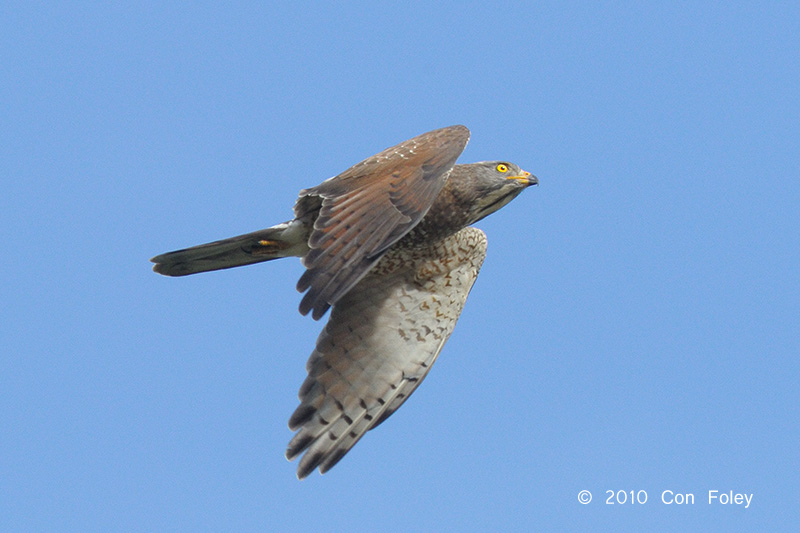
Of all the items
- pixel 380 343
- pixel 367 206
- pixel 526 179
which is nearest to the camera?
pixel 367 206

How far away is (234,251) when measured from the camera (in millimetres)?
8977

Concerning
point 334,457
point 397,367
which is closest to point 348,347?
point 397,367

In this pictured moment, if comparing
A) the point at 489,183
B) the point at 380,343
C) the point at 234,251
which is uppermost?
the point at 489,183

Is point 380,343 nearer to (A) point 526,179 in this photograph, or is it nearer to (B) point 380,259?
(B) point 380,259

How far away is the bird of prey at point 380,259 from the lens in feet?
24.7

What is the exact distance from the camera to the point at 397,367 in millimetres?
9203

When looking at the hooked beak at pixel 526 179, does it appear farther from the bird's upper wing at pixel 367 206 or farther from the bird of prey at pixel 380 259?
the bird's upper wing at pixel 367 206

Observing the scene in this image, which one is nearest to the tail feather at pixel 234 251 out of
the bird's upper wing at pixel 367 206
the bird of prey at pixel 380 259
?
the bird of prey at pixel 380 259

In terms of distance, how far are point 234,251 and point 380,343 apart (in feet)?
4.89

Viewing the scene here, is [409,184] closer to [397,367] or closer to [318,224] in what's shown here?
[318,224]

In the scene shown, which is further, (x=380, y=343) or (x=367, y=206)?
(x=380, y=343)

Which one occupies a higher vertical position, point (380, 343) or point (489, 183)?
point (489, 183)

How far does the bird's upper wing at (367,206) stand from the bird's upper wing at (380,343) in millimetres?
1264

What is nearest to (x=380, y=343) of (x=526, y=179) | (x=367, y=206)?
(x=526, y=179)
